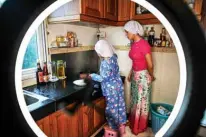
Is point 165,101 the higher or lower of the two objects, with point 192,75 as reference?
lower

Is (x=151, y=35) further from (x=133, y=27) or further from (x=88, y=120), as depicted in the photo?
(x=88, y=120)

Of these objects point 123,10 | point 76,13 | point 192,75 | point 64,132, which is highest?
point 123,10

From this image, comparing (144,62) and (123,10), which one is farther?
(123,10)

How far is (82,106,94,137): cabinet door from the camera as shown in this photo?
43.9 inches

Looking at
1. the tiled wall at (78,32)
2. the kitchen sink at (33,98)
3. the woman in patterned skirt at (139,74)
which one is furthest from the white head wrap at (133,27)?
the kitchen sink at (33,98)

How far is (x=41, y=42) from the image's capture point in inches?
43.1

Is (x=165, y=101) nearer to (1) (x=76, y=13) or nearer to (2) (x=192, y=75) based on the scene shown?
(1) (x=76, y=13)

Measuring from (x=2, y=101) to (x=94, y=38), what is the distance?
142 centimetres

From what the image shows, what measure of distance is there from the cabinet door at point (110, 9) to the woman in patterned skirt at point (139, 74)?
6.7 inches

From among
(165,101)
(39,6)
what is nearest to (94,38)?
(165,101)

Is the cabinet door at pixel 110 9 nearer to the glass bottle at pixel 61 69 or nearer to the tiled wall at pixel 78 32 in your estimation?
the tiled wall at pixel 78 32

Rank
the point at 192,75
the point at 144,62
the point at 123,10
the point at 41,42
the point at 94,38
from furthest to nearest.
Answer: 1. the point at 94,38
2. the point at 123,10
3. the point at 144,62
4. the point at 41,42
5. the point at 192,75

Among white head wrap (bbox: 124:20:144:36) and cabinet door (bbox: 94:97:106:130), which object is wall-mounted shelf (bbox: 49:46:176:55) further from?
cabinet door (bbox: 94:97:106:130)

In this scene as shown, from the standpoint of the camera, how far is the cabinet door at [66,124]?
862mm
